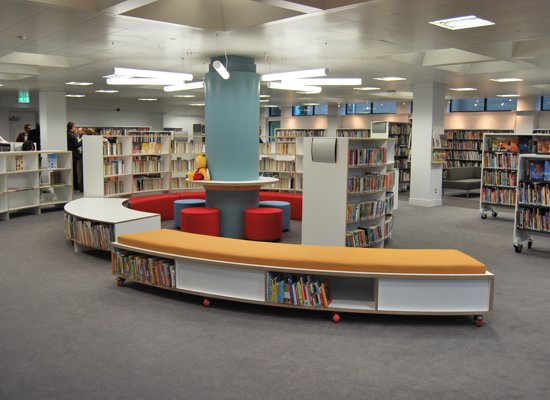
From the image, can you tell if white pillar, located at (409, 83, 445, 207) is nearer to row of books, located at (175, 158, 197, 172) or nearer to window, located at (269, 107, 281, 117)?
row of books, located at (175, 158, 197, 172)

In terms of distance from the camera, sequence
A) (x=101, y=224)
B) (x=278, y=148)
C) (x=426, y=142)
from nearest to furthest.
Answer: (x=101, y=224) → (x=278, y=148) → (x=426, y=142)

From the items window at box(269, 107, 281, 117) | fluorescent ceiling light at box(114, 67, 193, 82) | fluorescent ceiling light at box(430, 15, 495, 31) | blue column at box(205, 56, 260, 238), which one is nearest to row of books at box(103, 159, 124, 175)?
fluorescent ceiling light at box(114, 67, 193, 82)

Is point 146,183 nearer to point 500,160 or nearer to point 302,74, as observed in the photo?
point 302,74

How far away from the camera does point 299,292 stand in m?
5.25

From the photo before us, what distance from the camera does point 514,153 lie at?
1155 cm

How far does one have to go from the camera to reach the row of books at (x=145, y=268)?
5854mm

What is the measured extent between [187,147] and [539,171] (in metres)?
7.87

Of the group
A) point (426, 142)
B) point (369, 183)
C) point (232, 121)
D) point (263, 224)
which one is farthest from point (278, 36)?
point (426, 142)

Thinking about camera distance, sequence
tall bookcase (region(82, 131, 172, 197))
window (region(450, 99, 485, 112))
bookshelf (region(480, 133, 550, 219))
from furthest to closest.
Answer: window (region(450, 99, 485, 112))
bookshelf (region(480, 133, 550, 219))
tall bookcase (region(82, 131, 172, 197))

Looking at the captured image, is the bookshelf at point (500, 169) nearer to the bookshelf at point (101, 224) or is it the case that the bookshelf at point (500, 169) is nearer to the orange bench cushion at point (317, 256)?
the orange bench cushion at point (317, 256)

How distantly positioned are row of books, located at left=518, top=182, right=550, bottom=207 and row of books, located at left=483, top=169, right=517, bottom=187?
312cm

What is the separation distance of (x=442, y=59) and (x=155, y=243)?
7.39 metres

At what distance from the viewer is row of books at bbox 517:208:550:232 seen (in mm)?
8406

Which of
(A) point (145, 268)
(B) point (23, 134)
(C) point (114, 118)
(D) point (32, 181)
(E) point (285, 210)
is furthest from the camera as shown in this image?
(C) point (114, 118)
